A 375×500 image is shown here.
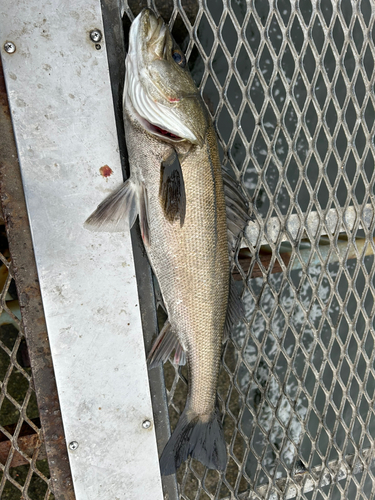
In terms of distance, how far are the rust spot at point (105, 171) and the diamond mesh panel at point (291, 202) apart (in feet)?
1.79

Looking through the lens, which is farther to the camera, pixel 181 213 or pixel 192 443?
pixel 192 443

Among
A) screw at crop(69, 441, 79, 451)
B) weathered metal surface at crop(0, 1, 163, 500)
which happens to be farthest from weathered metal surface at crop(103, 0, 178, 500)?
screw at crop(69, 441, 79, 451)

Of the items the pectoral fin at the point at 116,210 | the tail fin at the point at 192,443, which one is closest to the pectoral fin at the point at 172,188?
the pectoral fin at the point at 116,210

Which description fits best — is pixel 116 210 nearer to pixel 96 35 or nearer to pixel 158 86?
pixel 158 86

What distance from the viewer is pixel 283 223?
6.49 feet

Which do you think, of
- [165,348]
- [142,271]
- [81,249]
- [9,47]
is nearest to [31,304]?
[81,249]

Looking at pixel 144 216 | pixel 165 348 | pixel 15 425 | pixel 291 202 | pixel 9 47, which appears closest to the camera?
pixel 9 47

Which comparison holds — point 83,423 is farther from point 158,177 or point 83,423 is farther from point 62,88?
point 62,88

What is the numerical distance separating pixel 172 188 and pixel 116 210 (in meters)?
0.26

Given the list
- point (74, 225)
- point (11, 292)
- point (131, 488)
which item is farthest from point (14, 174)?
point (131, 488)

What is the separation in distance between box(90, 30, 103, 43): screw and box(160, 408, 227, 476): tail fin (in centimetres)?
154

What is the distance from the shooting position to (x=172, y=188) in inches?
57.3

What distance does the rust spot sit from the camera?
5.13 ft

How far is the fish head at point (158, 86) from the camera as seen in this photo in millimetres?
1439
